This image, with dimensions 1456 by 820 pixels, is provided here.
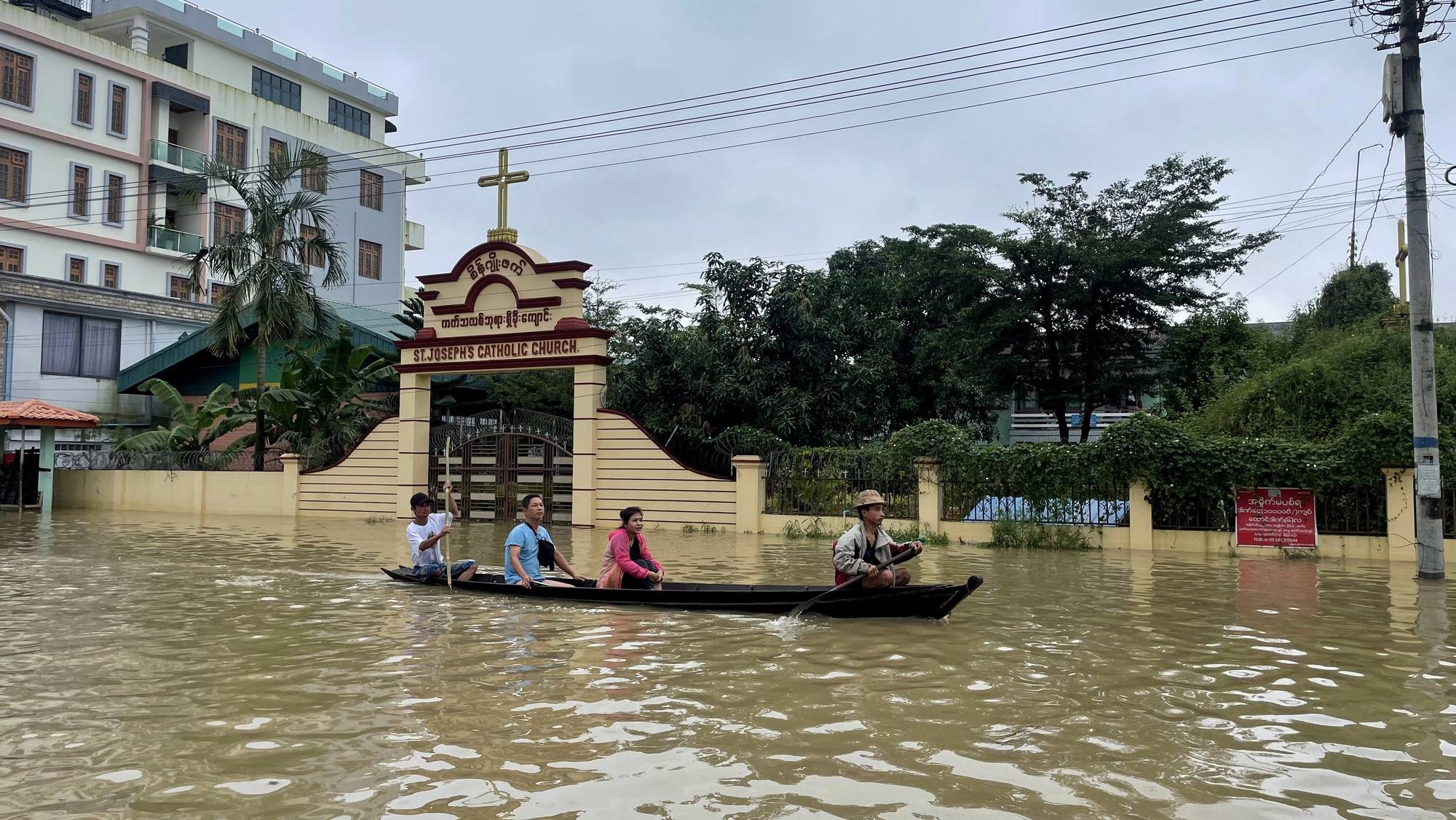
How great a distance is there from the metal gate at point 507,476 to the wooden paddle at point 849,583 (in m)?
14.3

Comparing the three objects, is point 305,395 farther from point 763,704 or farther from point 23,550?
point 763,704

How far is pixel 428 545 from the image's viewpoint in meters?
12.9

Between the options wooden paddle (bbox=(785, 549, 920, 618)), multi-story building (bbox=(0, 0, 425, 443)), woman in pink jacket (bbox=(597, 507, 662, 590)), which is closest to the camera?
wooden paddle (bbox=(785, 549, 920, 618))

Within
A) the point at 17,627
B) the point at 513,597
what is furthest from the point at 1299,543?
the point at 17,627

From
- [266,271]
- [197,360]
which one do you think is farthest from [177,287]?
[266,271]

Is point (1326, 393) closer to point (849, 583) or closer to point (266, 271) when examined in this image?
point (849, 583)

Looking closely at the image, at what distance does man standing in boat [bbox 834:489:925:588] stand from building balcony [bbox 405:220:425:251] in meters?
46.3

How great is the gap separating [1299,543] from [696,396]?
1334cm

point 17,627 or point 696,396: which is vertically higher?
point 696,396

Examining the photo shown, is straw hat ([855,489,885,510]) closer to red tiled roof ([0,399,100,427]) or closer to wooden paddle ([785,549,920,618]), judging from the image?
wooden paddle ([785,549,920,618])

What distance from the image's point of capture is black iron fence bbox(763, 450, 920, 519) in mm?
20609

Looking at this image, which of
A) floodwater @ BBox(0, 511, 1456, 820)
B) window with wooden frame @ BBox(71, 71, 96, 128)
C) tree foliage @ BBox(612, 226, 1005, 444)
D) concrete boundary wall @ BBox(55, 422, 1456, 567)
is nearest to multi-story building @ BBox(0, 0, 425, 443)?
window with wooden frame @ BBox(71, 71, 96, 128)

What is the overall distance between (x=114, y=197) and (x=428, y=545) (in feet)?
109

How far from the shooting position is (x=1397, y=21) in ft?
47.2
